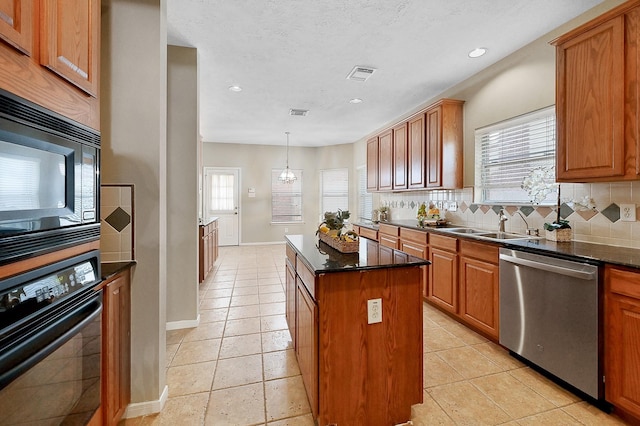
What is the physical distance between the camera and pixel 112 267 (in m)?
1.50

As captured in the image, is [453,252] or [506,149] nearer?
[453,252]

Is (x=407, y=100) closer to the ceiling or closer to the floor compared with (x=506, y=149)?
closer to the ceiling

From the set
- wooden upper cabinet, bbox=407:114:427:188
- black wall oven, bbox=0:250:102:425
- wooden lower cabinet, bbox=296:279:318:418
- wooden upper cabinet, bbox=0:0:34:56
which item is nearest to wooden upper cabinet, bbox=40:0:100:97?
wooden upper cabinet, bbox=0:0:34:56

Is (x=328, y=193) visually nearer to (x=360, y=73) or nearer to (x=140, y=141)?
(x=360, y=73)

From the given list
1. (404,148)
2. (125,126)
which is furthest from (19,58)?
(404,148)

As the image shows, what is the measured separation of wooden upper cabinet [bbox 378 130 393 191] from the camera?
15.4ft

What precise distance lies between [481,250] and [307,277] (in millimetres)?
1773

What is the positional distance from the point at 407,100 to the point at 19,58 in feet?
14.3

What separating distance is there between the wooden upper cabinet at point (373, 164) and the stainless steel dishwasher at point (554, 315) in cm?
316

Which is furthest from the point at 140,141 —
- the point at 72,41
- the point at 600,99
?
the point at 600,99

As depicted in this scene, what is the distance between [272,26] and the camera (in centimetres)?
252

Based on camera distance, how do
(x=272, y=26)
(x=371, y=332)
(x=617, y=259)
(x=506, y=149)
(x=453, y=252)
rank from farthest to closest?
(x=506, y=149), (x=453, y=252), (x=272, y=26), (x=617, y=259), (x=371, y=332)

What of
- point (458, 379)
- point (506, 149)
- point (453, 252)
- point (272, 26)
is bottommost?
point (458, 379)

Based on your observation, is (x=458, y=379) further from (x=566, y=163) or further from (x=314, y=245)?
(x=566, y=163)
